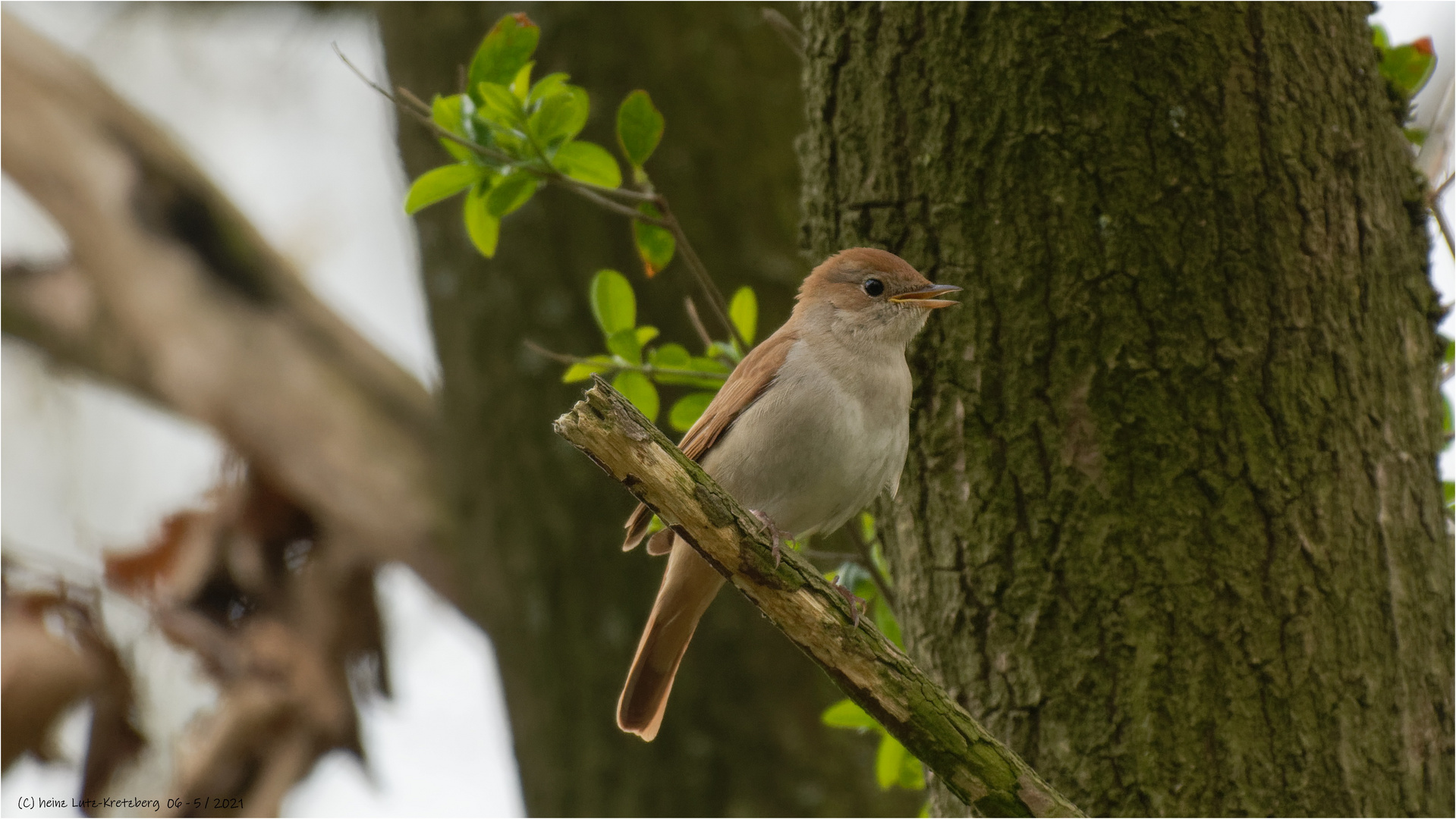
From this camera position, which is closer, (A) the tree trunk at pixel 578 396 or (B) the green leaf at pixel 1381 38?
(B) the green leaf at pixel 1381 38

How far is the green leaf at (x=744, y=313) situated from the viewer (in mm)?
3867

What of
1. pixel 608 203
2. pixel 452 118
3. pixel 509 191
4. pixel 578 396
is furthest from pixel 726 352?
pixel 578 396

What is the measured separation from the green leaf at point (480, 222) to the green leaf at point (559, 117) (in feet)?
0.94

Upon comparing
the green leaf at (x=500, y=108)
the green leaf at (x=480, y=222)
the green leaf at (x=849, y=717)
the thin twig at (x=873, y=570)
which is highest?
the green leaf at (x=500, y=108)

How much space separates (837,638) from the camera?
259 cm

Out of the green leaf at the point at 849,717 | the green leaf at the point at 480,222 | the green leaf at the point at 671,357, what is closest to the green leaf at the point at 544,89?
the green leaf at the point at 480,222

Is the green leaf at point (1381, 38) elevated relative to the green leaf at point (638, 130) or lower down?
elevated

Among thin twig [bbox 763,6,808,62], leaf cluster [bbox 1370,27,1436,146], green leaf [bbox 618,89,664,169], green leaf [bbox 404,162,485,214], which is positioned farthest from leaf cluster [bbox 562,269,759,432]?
leaf cluster [bbox 1370,27,1436,146]

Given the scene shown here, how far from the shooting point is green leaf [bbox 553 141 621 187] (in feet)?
11.1

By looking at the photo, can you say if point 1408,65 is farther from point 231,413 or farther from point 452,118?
point 231,413

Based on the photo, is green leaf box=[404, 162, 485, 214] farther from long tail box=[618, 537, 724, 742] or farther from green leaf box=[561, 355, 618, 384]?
long tail box=[618, 537, 724, 742]

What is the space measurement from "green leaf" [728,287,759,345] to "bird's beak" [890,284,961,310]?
0.53 m

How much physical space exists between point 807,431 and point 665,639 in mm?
801

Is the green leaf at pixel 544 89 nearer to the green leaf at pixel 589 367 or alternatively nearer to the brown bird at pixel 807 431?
the green leaf at pixel 589 367
